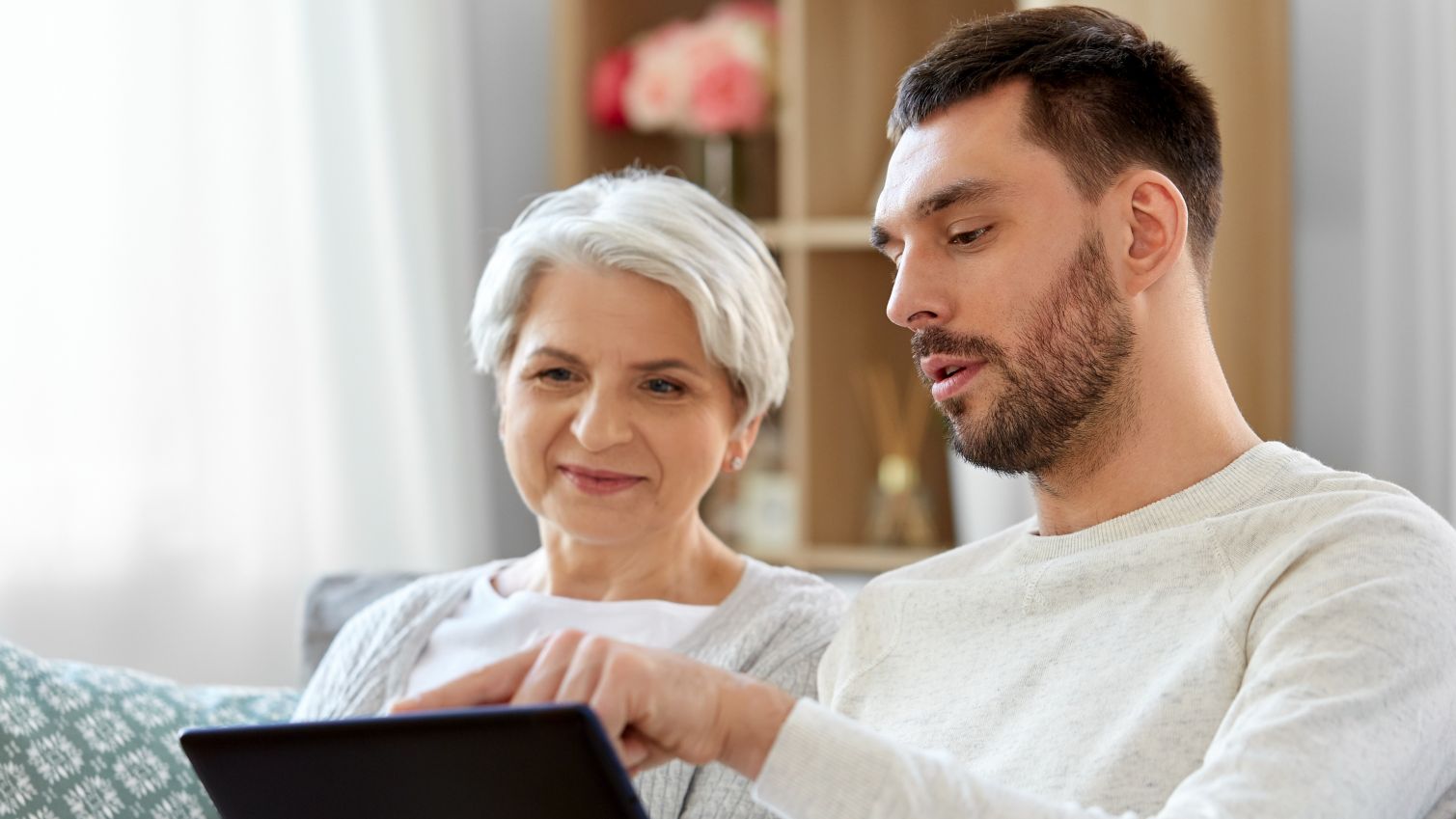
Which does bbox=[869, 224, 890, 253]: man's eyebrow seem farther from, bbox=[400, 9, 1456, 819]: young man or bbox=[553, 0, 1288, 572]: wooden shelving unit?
bbox=[553, 0, 1288, 572]: wooden shelving unit

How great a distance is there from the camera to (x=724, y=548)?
1783mm

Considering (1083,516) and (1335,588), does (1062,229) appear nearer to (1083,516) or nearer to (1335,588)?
(1083,516)

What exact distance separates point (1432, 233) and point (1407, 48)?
27cm

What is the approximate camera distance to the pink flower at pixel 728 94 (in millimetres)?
2830

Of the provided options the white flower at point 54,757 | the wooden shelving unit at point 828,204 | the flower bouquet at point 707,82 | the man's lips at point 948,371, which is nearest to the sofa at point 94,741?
the white flower at point 54,757

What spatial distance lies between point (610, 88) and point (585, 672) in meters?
2.19

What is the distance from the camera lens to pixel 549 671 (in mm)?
917

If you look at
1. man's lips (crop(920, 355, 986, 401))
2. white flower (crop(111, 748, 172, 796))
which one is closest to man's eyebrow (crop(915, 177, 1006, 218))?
man's lips (crop(920, 355, 986, 401))

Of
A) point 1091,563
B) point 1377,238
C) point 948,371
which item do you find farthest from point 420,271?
point 1091,563

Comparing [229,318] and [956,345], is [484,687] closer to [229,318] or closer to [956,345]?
[956,345]

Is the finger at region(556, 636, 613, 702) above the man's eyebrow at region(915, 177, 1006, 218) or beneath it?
beneath

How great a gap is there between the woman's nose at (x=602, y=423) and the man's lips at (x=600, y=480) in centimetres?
4

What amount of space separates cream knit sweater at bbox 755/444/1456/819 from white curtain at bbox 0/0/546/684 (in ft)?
4.56

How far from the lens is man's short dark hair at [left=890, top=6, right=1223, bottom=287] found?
4.09 feet
